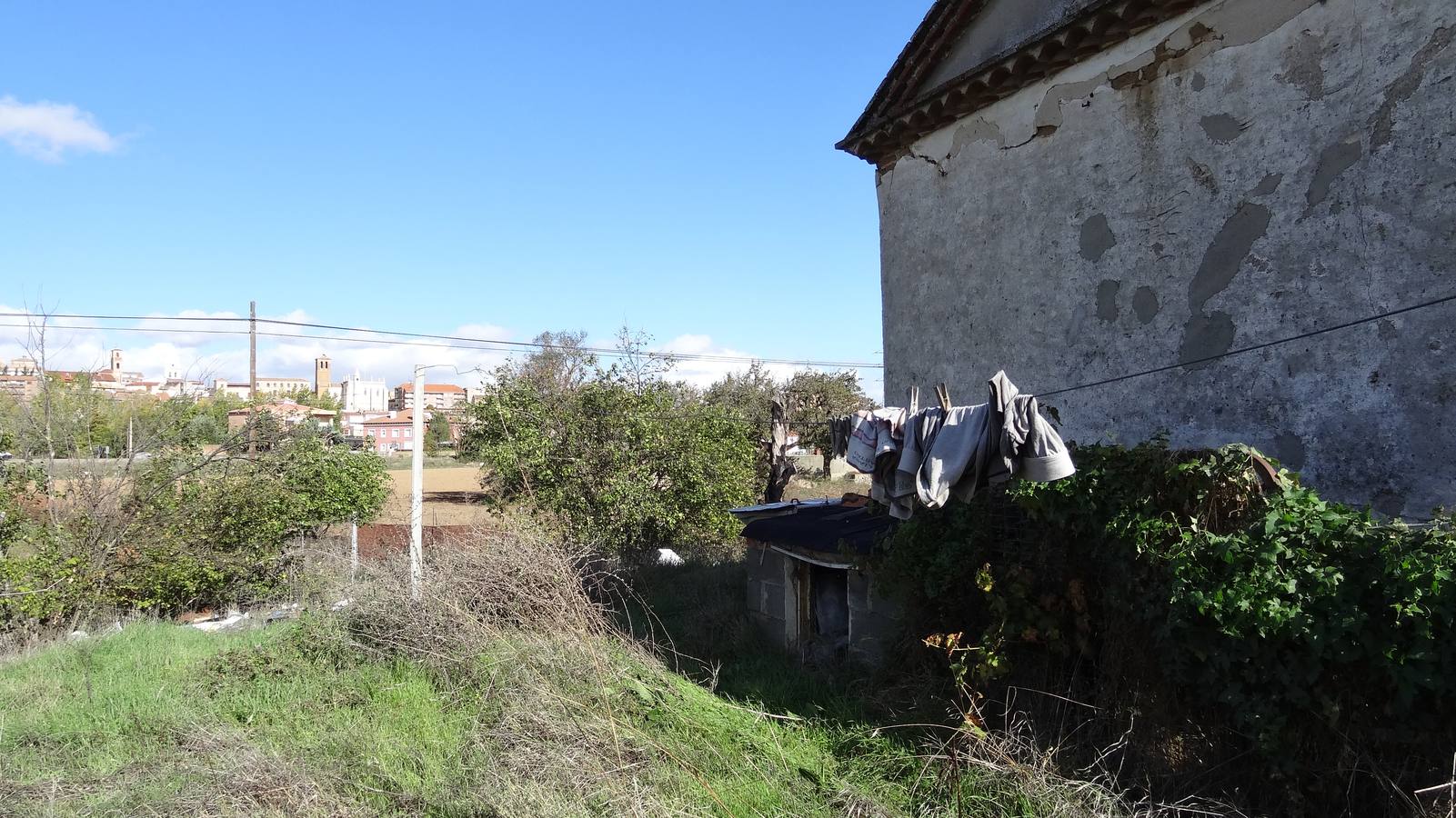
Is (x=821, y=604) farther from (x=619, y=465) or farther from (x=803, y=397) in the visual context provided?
(x=803, y=397)

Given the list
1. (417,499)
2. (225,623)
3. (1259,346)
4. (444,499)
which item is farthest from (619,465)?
(444,499)

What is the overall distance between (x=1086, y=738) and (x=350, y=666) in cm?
654

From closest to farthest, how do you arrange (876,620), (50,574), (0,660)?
(876,620) → (0,660) → (50,574)

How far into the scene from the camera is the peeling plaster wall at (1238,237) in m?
5.96

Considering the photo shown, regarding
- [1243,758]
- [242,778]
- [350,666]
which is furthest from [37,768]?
[1243,758]

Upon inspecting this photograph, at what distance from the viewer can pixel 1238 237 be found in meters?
6.99

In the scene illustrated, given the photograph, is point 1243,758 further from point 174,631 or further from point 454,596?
point 174,631

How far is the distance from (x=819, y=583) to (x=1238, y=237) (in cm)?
483

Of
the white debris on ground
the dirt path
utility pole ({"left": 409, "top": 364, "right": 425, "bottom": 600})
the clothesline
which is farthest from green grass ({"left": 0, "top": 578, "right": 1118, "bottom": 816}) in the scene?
the dirt path

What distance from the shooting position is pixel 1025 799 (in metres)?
4.56

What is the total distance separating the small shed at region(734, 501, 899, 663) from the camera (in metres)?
7.13

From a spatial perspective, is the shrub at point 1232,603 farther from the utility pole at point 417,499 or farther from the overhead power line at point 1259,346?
the utility pole at point 417,499

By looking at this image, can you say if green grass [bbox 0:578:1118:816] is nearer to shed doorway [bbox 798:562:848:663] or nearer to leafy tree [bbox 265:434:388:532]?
shed doorway [bbox 798:562:848:663]

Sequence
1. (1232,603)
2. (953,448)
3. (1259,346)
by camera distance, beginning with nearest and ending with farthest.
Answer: (1232,603), (953,448), (1259,346)
